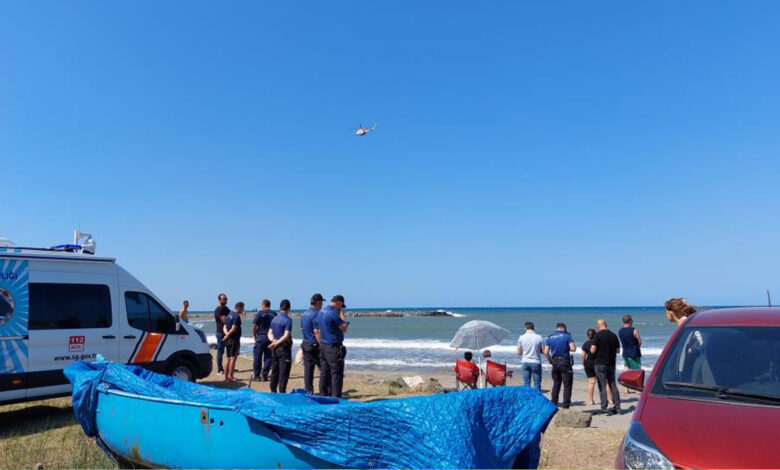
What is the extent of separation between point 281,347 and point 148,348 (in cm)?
222

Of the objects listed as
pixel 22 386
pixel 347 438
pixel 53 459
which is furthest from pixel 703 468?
pixel 22 386

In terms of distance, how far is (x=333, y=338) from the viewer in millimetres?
8617

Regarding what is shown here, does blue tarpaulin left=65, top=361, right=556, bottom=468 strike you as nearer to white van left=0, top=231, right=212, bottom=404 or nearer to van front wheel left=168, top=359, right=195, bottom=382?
white van left=0, top=231, right=212, bottom=404

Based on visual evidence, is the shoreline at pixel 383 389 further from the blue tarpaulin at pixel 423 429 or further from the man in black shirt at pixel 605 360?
the blue tarpaulin at pixel 423 429

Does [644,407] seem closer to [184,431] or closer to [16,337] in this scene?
[184,431]

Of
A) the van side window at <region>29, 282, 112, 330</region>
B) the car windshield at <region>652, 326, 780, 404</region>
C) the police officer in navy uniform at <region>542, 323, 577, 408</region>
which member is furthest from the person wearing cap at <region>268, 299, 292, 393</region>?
the car windshield at <region>652, 326, 780, 404</region>

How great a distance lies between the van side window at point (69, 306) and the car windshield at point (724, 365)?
783 centimetres

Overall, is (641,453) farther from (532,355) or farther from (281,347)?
(532,355)

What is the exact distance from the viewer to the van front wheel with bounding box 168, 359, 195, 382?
30.1ft

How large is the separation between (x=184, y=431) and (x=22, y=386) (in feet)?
14.0

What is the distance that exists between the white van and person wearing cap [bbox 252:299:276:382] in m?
2.03

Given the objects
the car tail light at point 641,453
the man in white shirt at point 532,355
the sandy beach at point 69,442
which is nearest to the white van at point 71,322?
the sandy beach at point 69,442

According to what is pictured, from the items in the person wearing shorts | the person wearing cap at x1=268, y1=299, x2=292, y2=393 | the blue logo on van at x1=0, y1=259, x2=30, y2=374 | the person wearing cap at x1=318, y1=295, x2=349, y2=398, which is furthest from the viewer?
the person wearing shorts

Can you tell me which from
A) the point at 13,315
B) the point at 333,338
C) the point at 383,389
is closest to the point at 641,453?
the point at 333,338
